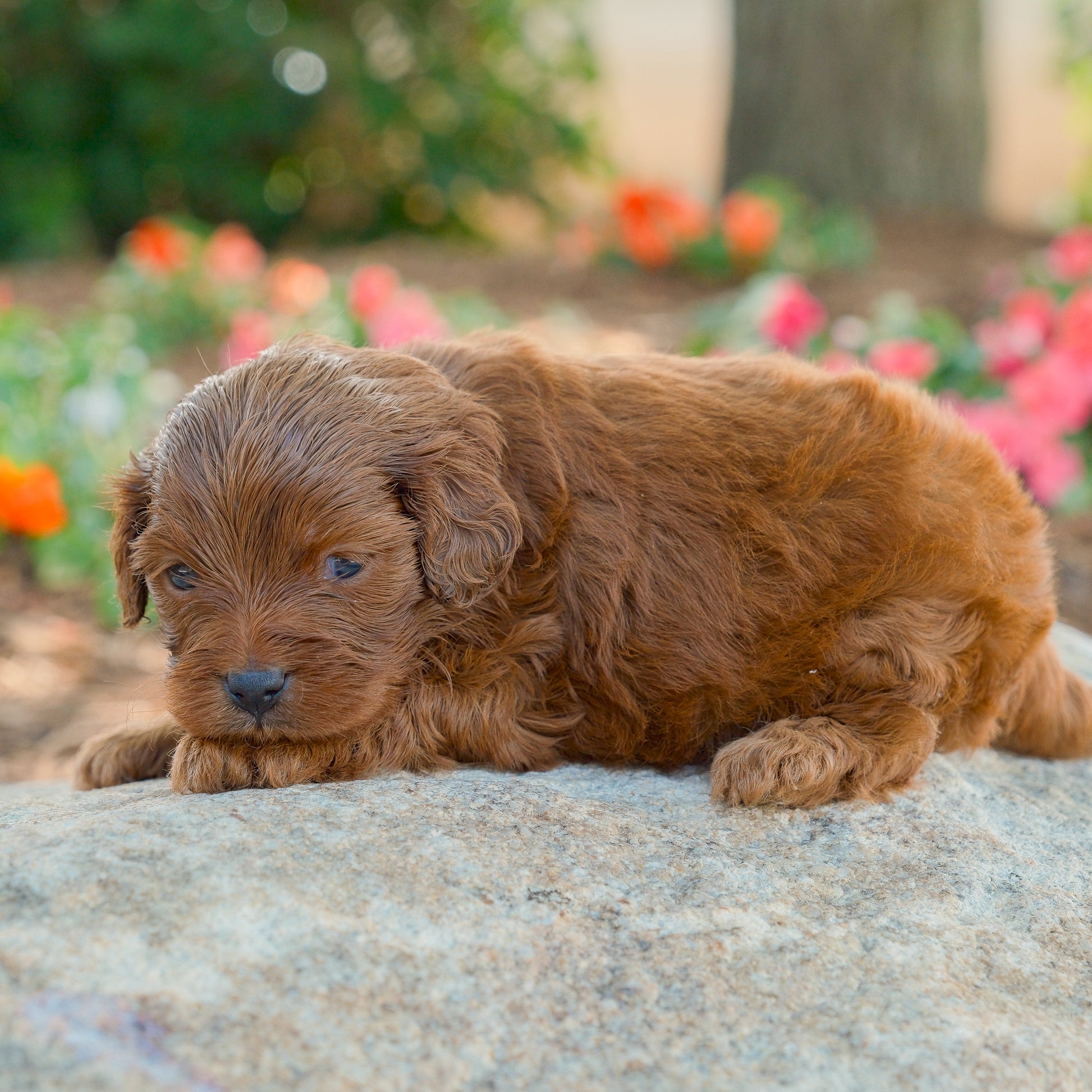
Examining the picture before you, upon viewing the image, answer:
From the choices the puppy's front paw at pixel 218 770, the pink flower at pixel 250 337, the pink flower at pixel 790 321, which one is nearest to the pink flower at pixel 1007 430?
the pink flower at pixel 790 321

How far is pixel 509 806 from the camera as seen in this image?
3123mm

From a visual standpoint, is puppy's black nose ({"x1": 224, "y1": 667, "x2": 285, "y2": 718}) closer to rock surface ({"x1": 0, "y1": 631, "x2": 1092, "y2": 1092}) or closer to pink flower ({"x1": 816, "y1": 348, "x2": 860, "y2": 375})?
rock surface ({"x1": 0, "y1": 631, "x2": 1092, "y2": 1092})

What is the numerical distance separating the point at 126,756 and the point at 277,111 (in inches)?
373

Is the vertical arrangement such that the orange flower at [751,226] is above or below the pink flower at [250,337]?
above

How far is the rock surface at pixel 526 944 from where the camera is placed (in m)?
2.27

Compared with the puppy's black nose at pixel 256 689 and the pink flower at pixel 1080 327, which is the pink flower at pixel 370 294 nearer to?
the pink flower at pixel 1080 327

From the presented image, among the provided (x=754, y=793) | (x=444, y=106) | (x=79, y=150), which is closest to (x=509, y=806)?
(x=754, y=793)

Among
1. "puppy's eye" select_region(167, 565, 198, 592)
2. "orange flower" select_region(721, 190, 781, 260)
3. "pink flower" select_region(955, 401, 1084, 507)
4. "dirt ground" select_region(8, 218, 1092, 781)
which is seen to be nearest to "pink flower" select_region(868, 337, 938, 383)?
"pink flower" select_region(955, 401, 1084, 507)

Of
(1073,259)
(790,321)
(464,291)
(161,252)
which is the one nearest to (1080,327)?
(790,321)

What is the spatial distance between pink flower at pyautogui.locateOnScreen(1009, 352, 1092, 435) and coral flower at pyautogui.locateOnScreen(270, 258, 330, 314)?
4119 millimetres

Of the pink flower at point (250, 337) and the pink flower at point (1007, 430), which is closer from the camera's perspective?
→ the pink flower at point (1007, 430)

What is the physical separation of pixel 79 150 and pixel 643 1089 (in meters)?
12.2

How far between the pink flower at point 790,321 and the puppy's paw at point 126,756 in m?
4.12

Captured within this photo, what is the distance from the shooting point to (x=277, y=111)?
39.2 ft
